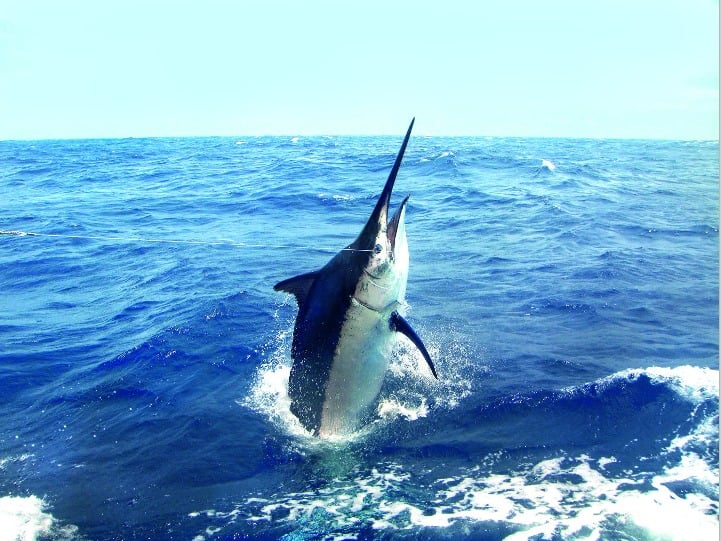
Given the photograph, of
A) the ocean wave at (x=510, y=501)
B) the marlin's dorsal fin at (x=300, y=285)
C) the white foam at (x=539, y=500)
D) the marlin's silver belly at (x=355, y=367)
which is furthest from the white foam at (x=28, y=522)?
the marlin's dorsal fin at (x=300, y=285)

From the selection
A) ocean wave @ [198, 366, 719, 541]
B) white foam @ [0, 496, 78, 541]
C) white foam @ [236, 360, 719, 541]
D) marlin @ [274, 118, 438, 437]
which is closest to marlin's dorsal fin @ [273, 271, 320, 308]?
marlin @ [274, 118, 438, 437]

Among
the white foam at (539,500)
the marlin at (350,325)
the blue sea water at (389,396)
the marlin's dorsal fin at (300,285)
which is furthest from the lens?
the marlin's dorsal fin at (300,285)

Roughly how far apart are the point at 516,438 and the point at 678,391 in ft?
7.89

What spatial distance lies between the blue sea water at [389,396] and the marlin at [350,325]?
1.50ft

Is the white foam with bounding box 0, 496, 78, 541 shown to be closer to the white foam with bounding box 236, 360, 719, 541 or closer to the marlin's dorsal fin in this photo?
the white foam with bounding box 236, 360, 719, 541

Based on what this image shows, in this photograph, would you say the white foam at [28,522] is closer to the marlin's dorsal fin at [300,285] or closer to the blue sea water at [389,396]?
the blue sea water at [389,396]

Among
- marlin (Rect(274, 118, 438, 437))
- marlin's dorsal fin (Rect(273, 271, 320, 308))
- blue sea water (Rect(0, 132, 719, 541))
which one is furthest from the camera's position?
marlin's dorsal fin (Rect(273, 271, 320, 308))

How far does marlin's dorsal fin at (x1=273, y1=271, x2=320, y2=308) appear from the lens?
6285mm

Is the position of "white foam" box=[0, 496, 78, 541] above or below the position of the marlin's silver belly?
below

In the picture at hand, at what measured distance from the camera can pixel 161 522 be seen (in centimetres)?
525

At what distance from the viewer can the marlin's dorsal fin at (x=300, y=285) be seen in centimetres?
629

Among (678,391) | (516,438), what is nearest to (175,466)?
(516,438)

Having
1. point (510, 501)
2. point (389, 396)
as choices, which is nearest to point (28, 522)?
point (389, 396)

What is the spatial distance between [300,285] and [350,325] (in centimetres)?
77
